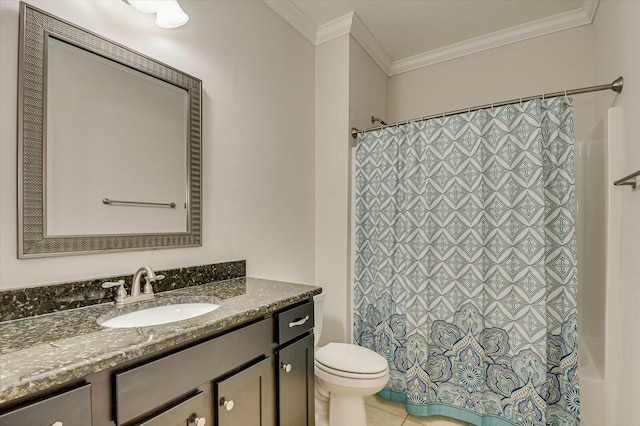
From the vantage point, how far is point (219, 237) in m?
1.65

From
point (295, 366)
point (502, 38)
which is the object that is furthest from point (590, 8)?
point (295, 366)

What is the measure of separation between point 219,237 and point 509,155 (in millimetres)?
1620

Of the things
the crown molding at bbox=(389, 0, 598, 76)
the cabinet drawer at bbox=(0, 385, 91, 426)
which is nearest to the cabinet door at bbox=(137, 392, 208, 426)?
the cabinet drawer at bbox=(0, 385, 91, 426)

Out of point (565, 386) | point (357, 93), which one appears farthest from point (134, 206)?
point (565, 386)

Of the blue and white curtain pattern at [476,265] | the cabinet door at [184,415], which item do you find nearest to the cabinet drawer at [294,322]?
the cabinet door at [184,415]

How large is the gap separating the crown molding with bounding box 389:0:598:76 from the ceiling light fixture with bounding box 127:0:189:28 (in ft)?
7.09

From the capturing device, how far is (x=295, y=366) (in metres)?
1.28

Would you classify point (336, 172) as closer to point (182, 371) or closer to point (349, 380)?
point (349, 380)

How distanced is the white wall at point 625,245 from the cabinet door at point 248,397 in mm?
1431

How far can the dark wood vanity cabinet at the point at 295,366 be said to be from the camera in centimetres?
121

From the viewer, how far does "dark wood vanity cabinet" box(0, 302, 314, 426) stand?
67 cm

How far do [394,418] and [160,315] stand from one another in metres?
1.54

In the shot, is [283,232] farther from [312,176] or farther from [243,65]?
[243,65]

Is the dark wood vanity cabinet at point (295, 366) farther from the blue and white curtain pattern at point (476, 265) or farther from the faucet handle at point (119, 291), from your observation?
the blue and white curtain pattern at point (476, 265)
